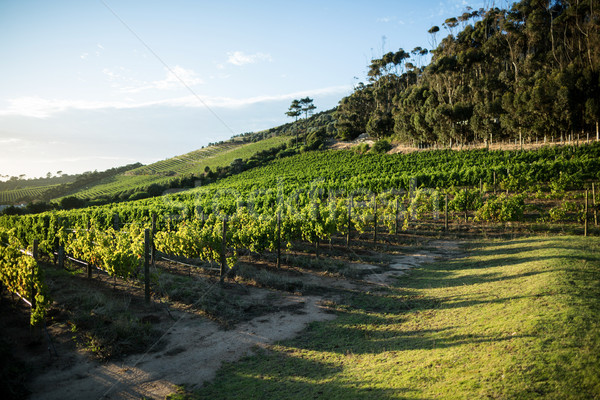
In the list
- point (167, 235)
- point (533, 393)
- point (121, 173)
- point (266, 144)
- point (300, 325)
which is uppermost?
point (266, 144)

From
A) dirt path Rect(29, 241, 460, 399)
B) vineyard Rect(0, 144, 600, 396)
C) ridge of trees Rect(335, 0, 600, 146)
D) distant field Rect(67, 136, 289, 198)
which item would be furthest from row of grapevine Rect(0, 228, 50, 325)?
distant field Rect(67, 136, 289, 198)

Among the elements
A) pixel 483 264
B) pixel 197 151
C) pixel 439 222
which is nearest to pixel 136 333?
pixel 483 264

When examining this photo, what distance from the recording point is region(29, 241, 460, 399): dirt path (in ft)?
18.2

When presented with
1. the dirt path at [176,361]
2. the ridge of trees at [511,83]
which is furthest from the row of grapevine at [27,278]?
the ridge of trees at [511,83]

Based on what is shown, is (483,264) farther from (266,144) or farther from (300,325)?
(266,144)

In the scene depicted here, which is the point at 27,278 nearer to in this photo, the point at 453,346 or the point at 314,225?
the point at 453,346

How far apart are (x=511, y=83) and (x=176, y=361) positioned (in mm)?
55028

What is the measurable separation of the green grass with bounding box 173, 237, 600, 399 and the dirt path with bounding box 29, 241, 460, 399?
0.42 meters

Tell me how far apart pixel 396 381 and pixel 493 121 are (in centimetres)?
4602

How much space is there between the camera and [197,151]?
102m

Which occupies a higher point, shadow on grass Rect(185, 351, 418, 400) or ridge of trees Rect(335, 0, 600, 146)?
ridge of trees Rect(335, 0, 600, 146)

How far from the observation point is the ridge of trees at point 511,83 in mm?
34656

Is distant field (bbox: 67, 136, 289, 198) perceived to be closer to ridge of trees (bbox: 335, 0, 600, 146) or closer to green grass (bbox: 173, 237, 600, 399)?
ridge of trees (bbox: 335, 0, 600, 146)

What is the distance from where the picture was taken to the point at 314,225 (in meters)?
14.2
